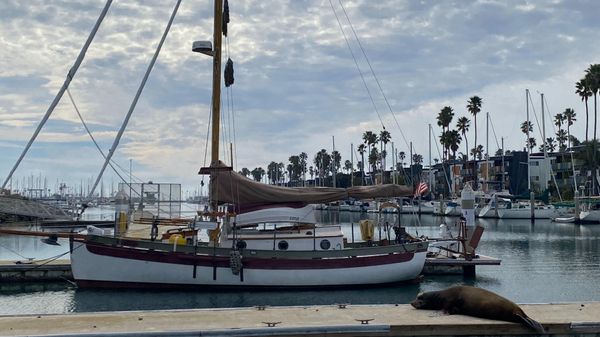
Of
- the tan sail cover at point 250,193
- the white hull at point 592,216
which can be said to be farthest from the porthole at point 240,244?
the white hull at point 592,216

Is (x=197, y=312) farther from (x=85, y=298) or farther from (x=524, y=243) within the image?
(x=524, y=243)

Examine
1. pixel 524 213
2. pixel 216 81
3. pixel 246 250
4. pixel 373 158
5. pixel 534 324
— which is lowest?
pixel 524 213

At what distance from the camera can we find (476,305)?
1244 centimetres

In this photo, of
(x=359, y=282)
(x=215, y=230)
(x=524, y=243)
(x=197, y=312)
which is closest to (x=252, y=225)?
(x=215, y=230)

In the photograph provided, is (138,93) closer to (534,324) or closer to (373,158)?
(534,324)

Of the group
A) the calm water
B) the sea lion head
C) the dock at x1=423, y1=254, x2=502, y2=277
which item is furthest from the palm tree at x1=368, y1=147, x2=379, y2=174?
the sea lion head

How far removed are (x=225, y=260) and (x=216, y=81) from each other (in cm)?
837

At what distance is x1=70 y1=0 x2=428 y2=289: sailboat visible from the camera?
2434cm

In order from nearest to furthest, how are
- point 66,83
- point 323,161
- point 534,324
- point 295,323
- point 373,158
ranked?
point 534,324 → point 295,323 → point 66,83 → point 373,158 → point 323,161

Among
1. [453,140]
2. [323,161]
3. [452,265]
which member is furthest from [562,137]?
[452,265]

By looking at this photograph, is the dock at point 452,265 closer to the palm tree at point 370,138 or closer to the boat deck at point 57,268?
the boat deck at point 57,268

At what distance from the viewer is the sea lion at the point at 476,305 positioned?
1190 cm

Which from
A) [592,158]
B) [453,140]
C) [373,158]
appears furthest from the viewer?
[373,158]

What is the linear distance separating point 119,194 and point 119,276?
3649 millimetres
